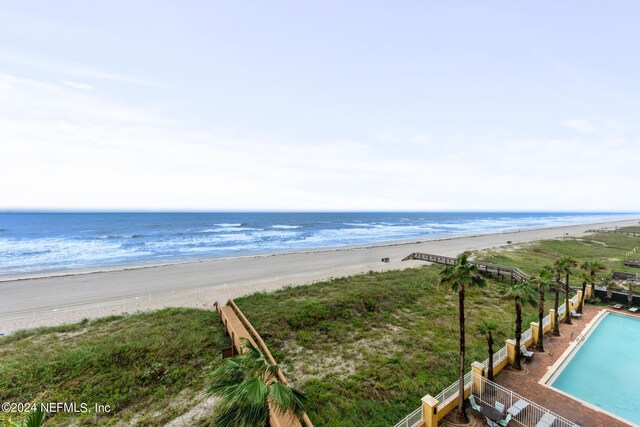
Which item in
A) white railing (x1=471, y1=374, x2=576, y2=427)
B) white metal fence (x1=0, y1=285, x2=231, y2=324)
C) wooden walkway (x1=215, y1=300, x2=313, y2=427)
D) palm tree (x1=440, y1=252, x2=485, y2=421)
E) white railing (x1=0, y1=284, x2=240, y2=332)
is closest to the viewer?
wooden walkway (x1=215, y1=300, x2=313, y2=427)

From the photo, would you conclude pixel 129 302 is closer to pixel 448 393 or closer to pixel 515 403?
pixel 448 393

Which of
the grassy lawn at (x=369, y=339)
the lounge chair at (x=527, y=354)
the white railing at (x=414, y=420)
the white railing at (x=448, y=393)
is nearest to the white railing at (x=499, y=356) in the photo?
the grassy lawn at (x=369, y=339)

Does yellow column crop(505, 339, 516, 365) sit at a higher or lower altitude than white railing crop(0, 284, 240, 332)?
higher

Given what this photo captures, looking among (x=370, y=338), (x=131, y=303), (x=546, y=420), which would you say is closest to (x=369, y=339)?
(x=370, y=338)

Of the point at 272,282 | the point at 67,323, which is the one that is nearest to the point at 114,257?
the point at 67,323

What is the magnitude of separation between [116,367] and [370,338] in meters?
15.0

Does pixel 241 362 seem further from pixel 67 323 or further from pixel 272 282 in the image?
pixel 272 282

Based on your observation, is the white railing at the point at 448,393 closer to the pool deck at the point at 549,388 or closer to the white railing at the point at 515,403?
the white railing at the point at 515,403

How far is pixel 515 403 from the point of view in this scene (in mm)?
11422

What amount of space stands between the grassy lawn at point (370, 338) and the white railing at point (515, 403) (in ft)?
5.30

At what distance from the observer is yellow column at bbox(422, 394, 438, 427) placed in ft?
33.9

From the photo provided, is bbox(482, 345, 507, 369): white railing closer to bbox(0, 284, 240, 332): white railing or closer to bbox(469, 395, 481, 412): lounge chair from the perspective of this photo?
bbox(469, 395, 481, 412): lounge chair

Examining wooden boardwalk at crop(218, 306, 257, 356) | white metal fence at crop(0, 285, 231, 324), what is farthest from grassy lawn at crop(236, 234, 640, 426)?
white metal fence at crop(0, 285, 231, 324)

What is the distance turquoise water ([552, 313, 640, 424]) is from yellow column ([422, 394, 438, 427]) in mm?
8633
